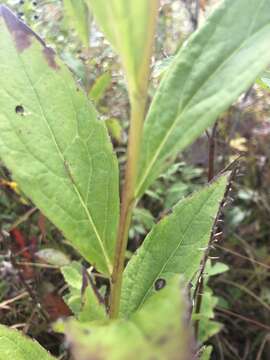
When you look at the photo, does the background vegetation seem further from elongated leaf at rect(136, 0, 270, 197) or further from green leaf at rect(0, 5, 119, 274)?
elongated leaf at rect(136, 0, 270, 197)

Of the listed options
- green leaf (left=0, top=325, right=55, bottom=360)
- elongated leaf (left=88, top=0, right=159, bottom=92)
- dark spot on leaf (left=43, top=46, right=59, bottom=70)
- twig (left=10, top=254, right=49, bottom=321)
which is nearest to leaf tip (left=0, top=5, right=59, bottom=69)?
dark spot on leaf (left=43, top=46, right=59, bottom=70)

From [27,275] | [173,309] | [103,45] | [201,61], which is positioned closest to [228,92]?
[201,61]

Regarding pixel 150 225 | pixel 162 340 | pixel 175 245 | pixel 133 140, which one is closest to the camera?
pixel 162 340

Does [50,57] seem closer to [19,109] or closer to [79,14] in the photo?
[19,109]

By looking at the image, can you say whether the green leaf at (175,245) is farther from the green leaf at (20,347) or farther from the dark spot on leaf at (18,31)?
the dark spot on leaf at (18,31)

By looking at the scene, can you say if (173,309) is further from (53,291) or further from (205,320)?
(53,291)

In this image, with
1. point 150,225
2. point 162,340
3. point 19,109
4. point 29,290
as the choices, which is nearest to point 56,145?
point 19,109
